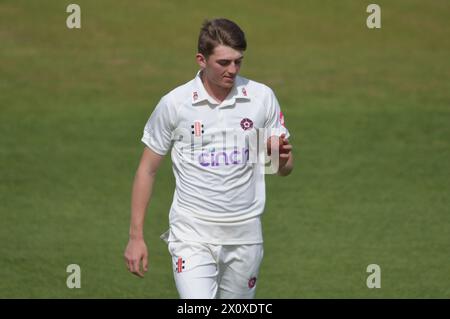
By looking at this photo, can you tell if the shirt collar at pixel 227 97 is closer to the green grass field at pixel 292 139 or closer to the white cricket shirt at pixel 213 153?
the white cricket shirt at pixel 213 153

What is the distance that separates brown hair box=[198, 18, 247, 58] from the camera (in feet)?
24.4

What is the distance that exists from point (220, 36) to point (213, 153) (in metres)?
0.86

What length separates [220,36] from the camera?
24.5ft

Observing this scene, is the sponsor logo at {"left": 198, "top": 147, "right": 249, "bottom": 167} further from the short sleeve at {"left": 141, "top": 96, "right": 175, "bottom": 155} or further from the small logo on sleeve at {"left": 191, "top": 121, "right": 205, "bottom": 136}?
the short sleeve at {"left": 141, "top": 96, "right": 175, "bottom": 155}

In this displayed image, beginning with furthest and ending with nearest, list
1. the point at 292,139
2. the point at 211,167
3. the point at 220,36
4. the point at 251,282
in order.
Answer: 1. the point at 292,139
2. the point at 251,282
3. the point at 211,167
4. the point at 220,36

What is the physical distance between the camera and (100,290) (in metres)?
11.3

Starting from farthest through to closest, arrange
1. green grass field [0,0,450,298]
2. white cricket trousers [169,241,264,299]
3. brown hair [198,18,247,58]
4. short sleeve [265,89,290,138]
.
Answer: green grass field [0,0,450,298]
short sleeve [265,89,290,138]
white cricket trousers [169,241,264,299]
brown hair [198,18,247,58]

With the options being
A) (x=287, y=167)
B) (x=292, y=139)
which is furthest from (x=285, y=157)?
(x=292, y=139)

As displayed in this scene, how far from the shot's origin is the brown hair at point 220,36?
7441 millimetres

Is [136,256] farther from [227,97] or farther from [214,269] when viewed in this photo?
[227,97]

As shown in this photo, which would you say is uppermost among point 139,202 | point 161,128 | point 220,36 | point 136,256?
point 220,36

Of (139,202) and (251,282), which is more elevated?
(139,202)

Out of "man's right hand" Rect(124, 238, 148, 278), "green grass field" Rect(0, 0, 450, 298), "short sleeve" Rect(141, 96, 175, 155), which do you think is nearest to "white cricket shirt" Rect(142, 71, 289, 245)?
"short sleeve" Rect(141, 96, 175, 155)

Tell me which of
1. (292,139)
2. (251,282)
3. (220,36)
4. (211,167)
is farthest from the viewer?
(292,139)
